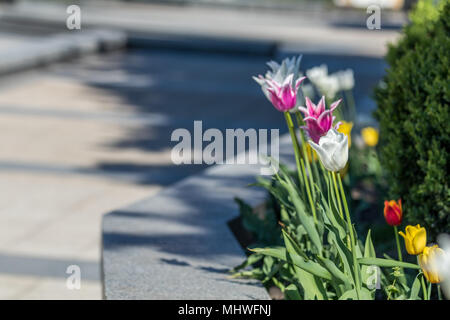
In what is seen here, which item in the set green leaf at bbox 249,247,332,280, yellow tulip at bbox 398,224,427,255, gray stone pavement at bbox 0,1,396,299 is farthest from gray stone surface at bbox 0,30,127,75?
yellow tulip at bbox 398,224,427,255

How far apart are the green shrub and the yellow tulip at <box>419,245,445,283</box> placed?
0.64 meters

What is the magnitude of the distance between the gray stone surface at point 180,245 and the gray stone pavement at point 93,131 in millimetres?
667

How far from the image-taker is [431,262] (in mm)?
2100

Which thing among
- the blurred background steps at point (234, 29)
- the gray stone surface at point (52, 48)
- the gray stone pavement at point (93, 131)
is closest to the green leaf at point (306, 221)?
the gray stone pavement at point (93, 131)

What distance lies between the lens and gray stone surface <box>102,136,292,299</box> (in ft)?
8.74

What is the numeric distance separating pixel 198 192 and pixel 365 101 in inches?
142

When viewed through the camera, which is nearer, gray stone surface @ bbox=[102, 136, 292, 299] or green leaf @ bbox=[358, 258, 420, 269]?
green leaf @ bbox=[358, 258, 420, 269]

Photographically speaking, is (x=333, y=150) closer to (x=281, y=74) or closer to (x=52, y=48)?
(x=281, y=74)

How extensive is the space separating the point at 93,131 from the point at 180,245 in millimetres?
4741

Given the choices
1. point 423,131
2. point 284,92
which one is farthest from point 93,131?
point 284,92

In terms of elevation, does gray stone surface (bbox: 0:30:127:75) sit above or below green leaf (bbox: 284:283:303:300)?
above

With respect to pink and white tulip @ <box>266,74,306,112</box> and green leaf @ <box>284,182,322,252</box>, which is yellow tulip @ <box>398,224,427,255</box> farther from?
pink and white tulip @ <box>266,74,306,112</box>
